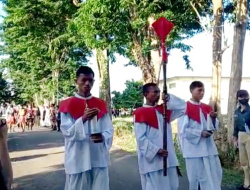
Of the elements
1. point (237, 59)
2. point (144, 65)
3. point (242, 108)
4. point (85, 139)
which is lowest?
point (85, 139)

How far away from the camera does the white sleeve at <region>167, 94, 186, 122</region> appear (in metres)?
5.48

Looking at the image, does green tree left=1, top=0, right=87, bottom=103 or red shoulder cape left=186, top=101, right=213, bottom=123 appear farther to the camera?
green tree left=1, top=0, right=87, bottom=103

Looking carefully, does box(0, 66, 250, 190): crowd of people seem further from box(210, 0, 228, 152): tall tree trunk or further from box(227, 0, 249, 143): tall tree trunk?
box(210, 0, 228, 152): tall tree trunk

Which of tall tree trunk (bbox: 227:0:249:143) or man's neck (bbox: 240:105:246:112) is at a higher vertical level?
tall tree trunk (bbox: 227:0:249:143)

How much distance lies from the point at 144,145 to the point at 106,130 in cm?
72

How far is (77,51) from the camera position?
31.5m

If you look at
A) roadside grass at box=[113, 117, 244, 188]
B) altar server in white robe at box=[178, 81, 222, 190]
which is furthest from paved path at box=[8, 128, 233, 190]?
altar server in white robe at box=[178, 81, 222, 190]

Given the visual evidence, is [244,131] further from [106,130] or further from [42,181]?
[42,181]

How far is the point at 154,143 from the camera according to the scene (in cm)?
547

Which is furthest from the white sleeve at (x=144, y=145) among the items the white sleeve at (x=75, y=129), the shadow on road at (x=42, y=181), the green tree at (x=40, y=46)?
the green tree at (x=40, y=46)

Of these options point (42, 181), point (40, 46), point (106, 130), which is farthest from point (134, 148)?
point (40, 46)

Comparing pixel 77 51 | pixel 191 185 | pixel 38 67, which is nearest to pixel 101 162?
pixel 191 185

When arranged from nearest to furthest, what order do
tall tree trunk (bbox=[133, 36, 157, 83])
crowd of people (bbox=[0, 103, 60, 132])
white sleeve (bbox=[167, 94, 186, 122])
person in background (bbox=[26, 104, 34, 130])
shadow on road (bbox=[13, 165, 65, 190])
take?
white sleeve (bbox=[167, 94, 186, 122]) → shadow on road (bbox=[13, 165, 65, 190]) → tall tree trunk (bbox=[133, 36, 157, 83]) → crowd of people (bbox=[0, 103, 60, 132]) → person in background (bbox=[26, 104, 34, 130])

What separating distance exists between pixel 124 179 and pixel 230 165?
2.60m
